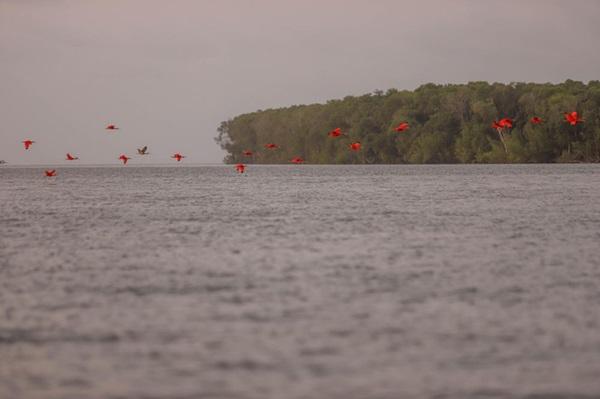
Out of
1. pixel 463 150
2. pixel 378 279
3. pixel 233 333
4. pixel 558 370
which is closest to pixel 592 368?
pixel 558 370

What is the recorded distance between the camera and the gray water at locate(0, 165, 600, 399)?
546 inches

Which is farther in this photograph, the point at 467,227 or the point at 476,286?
the point at 467,227

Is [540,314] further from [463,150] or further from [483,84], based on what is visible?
[483,84]

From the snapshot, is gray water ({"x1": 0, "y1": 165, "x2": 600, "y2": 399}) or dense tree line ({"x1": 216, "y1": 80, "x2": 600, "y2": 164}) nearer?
gray water ({"x1": 0, "y1": 165, "x2": 600, "y2": 399})

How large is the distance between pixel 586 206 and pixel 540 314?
131 feet

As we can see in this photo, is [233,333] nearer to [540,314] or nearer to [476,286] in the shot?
[540,314]

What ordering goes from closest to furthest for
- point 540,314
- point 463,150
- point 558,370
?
point 558,370
point 540,314
point 463,150

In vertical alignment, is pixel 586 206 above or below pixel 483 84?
below

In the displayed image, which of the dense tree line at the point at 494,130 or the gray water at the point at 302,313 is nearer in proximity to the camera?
the gray water at the point at 302,313

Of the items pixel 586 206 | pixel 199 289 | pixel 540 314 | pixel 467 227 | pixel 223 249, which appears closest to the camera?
pixel 540 314

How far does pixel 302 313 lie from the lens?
19172mm

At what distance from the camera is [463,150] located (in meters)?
179

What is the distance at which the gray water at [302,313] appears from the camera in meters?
13.9

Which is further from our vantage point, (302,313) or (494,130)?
(494,130)
